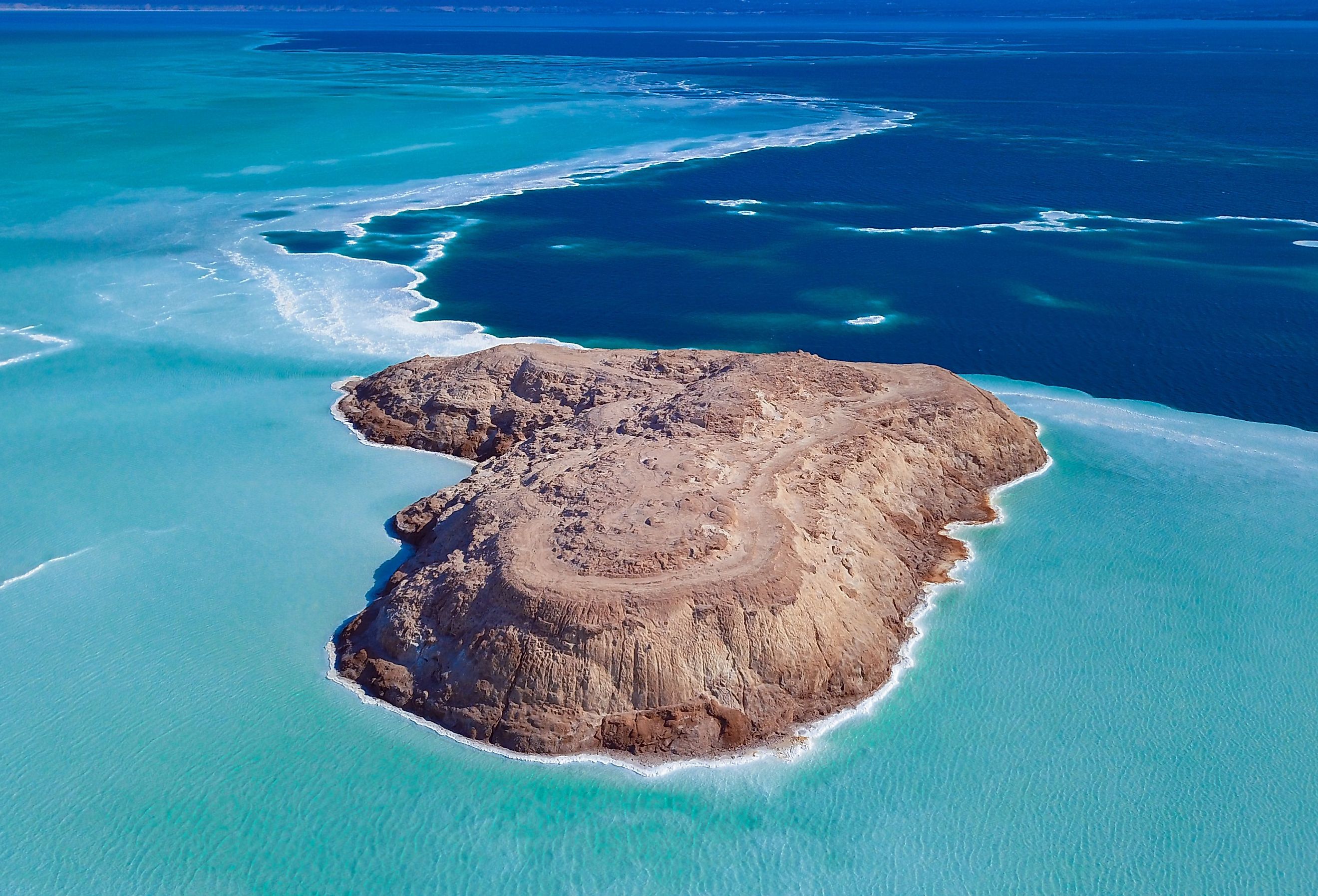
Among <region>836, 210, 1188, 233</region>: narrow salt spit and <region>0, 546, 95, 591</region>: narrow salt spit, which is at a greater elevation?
<region>0, 546, 95, 591</region>: narrow salt spit

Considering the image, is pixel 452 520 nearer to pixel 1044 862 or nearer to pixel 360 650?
pixel 360 650

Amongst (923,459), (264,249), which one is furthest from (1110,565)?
(264,249)

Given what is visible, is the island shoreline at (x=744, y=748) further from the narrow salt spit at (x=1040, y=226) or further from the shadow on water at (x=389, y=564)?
the narrow salt spit at (x=1040, y=226)

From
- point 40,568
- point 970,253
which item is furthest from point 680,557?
point 970,253

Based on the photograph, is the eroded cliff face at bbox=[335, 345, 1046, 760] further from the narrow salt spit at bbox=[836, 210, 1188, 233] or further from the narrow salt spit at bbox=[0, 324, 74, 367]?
the narrow salt spit at bbox=[836, 210, 1188, 233]

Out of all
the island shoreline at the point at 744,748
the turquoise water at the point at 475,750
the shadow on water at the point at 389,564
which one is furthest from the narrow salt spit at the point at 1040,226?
the shadow on water at the point at 389,564

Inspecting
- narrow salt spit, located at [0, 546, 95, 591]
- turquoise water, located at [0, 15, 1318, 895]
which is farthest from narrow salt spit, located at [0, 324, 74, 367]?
narrow salt spit, located at [0, 546, 95, 591]
